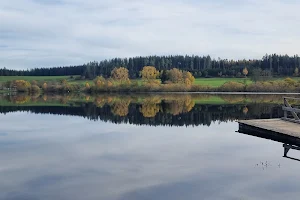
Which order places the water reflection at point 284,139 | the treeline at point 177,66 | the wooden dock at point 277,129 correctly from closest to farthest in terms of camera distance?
1. the water reflection at point 284,139
2. the wooden dock at point 277,129
3. the treeline at point 177,66

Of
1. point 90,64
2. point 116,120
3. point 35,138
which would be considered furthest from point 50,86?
point 35,138

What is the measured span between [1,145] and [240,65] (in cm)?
13380

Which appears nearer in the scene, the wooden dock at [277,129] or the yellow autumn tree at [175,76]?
the wooden dock at [277,129]

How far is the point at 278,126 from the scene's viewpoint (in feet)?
60.0

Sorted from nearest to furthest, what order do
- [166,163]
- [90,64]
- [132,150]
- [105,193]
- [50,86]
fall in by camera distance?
[105,193], [166,163], [132,150], [50,86], [90,64]

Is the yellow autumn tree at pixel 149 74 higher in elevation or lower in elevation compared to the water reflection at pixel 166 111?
higher

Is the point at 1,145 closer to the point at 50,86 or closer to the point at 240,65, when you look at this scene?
the point at 50,86

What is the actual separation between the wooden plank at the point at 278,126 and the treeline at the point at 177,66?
10547cm

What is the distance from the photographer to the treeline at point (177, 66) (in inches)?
5157

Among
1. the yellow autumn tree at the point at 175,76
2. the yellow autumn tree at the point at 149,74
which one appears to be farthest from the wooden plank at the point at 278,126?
the yellow autumn tree at the point at 149,74

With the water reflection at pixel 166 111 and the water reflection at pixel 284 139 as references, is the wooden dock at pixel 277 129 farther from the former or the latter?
the water reflection at pixel 166 111

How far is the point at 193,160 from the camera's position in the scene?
13398 mm

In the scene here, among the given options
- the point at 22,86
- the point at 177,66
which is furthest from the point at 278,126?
the point at 177,66

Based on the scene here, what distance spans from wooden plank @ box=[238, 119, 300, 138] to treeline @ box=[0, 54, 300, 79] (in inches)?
4152
